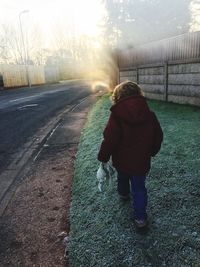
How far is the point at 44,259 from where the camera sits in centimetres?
299

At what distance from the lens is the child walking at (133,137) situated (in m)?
2.94

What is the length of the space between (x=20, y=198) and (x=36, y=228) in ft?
3.17

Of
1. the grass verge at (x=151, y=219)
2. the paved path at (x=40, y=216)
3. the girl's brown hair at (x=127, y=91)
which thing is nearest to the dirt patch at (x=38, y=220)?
the paved path at (x=40, y=216)

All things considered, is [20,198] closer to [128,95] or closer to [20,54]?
[128,95]

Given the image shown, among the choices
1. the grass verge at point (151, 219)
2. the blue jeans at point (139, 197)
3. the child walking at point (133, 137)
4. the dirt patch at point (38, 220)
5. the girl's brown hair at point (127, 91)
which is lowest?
the dirt patch at point (38, 220)

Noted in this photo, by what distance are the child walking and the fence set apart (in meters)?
6.40

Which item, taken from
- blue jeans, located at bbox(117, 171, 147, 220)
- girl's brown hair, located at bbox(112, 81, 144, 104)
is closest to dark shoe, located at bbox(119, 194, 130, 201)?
blue jeans, located at bbox(117, 171, 147, 220)

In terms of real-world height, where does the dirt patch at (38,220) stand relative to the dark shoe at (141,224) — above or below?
below

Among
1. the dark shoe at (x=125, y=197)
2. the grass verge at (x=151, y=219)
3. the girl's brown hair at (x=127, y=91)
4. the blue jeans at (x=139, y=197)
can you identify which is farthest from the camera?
the dark shoe at (x=125, y=197)

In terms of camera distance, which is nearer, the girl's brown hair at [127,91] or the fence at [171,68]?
the girl's brown hair at [127,91]

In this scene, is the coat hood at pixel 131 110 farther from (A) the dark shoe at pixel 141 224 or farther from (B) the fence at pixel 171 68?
(B) the fence at pixel 171 68

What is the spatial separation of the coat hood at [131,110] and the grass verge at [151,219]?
123cm

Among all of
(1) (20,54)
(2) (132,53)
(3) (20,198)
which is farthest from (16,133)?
(1) (20,54)

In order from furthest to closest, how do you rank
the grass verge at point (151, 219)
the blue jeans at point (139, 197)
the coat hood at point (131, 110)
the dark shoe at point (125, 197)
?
1. the dark shoe at point (125, 197)
2. the blue jeans at point (139, 197)
3. the coat hood at point (131, 110)
4. the grass verge at point (151, 219)
